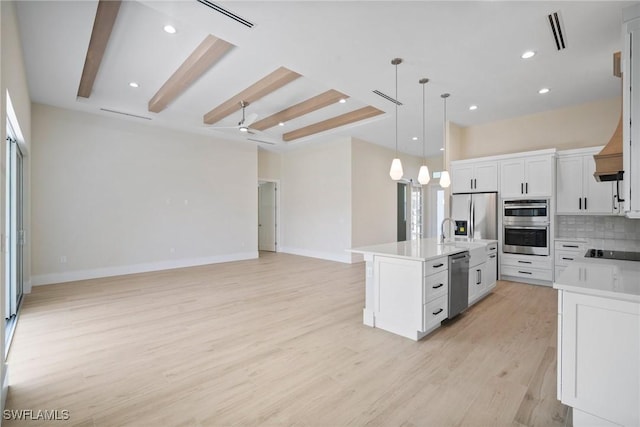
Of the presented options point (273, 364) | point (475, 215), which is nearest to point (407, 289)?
point (273, 364)

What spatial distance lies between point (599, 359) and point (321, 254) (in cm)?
645

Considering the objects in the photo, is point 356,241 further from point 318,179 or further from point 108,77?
point 108,77

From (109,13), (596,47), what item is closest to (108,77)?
(109,13)

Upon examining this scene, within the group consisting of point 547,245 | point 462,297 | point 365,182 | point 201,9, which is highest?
point 201,9

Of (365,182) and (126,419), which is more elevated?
(365,182)

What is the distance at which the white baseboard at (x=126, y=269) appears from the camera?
504 centimetres

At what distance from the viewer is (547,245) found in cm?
475

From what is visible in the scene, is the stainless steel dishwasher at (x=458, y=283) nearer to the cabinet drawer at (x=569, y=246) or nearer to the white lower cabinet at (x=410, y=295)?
the white lower cabinet at (x=410, y=295)

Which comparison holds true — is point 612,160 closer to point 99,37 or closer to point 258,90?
point 258,90

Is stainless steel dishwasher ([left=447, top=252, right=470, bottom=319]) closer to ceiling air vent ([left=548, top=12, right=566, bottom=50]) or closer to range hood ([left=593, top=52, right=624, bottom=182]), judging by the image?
range hood ([left=593, top=52, right=624, bottom=182])

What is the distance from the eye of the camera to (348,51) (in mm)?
3250

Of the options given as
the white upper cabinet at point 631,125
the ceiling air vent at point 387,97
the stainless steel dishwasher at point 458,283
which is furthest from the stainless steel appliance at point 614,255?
the ceiling air vent at point 387,97

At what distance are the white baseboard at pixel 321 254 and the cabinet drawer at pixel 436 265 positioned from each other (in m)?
3.99

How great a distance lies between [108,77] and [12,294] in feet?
10.5
